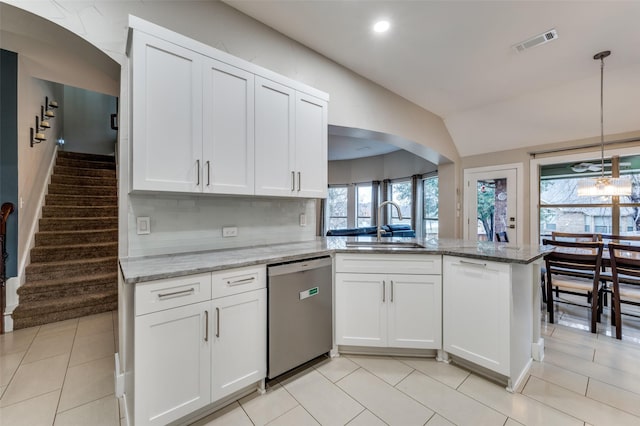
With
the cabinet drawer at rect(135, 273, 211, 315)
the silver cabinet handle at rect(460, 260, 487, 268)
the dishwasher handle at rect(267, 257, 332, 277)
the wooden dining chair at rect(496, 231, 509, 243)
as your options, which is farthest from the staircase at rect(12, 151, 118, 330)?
the wooden dining chair at rect(496, 231, 509, 243)

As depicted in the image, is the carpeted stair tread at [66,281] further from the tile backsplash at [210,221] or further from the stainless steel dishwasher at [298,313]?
the stainless steel dishwasher at [298,313]

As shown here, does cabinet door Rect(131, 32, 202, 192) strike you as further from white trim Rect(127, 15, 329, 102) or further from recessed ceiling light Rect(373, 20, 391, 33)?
recessed ceiling light Rect(373, 20, 391, 33)

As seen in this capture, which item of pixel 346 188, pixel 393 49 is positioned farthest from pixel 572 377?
pixel 346 188

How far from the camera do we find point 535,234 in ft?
14.7

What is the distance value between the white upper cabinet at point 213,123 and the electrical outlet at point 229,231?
0.41 m

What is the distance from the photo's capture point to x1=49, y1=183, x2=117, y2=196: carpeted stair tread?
13.6 ft

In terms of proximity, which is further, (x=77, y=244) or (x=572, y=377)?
(x=77, y=244)

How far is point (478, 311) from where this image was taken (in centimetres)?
191

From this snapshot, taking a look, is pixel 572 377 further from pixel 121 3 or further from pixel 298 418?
pixel 121 3

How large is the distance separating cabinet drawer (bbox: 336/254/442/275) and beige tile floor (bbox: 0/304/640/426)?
73cm

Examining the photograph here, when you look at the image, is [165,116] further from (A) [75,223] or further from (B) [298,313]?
(A) [75,223]

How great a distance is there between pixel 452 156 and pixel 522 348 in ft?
12.6

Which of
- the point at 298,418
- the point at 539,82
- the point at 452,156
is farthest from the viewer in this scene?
the point at 452,156

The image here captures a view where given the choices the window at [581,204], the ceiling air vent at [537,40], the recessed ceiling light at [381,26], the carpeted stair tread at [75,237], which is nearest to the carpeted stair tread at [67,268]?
the carpeted stair tread at [75,237]
